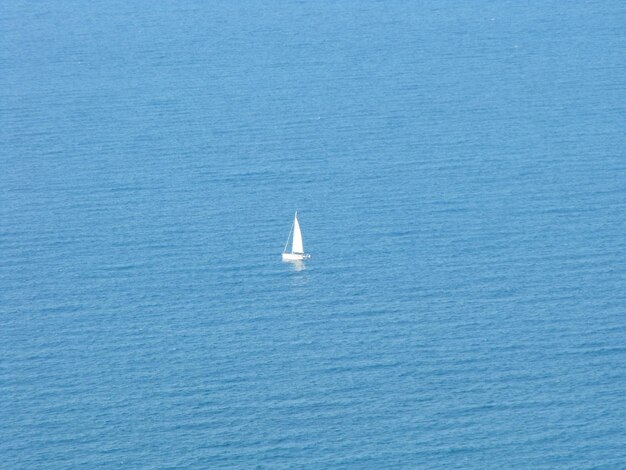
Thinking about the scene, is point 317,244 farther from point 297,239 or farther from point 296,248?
point 297,239

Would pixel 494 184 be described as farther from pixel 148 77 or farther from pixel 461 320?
pixel 148 77

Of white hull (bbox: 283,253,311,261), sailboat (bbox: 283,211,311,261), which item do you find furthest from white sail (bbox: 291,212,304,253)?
white hull (bbox: 283,253,311,261)

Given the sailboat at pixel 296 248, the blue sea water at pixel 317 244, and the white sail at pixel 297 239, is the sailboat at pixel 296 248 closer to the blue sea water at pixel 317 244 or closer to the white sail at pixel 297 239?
the white sail at pixel 297 239

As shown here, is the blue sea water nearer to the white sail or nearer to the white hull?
the white hull

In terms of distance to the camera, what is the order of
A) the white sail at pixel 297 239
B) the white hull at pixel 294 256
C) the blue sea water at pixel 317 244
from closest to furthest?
the blue sea water at pixel 317 244 → the white sail at pixel 297 239 → the white hull at pixel 294 256

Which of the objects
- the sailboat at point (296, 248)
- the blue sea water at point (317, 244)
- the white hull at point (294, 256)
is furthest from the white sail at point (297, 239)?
the blue sea water at point (317, 244)

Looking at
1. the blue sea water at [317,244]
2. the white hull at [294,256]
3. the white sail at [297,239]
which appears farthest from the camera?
the white hull at [294,256]

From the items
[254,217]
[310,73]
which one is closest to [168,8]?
[310,73]

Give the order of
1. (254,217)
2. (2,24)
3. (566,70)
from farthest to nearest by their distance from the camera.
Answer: (2,24) < (566,70) < (254,217)
